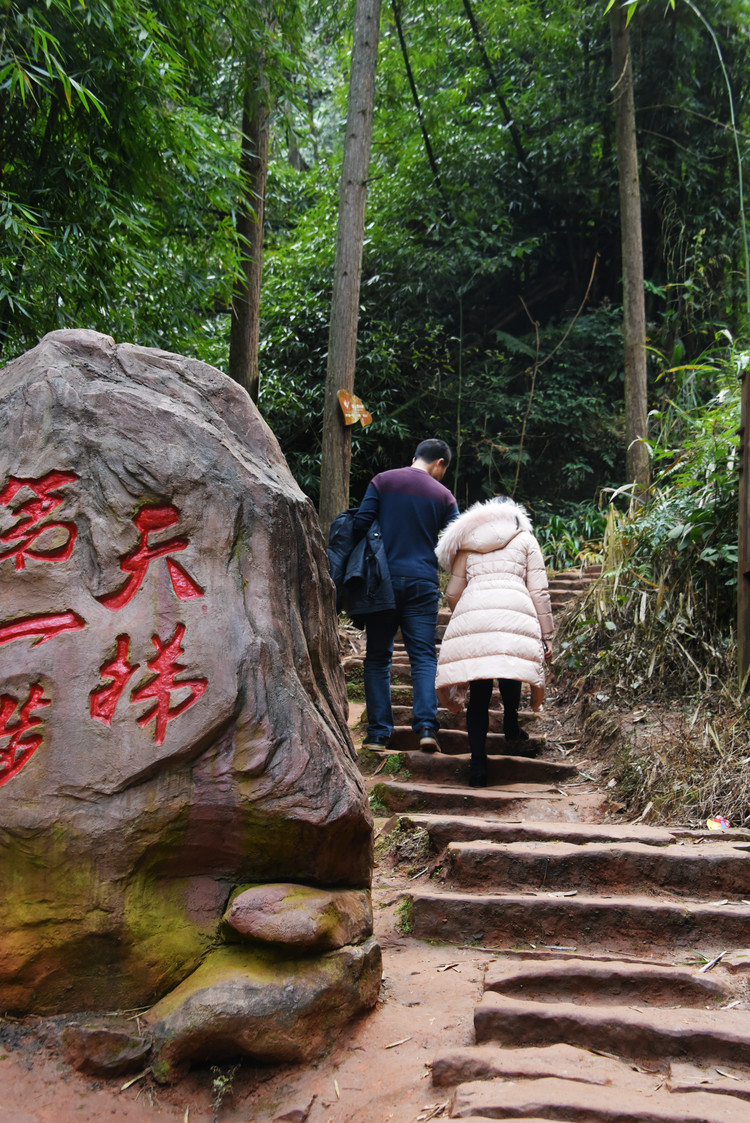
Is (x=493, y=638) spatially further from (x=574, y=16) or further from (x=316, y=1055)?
(x=574, y=16)

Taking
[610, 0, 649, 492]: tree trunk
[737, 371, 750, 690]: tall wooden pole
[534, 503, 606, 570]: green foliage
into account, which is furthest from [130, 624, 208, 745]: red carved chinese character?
[610, 0, 649, 492]: tree trunk

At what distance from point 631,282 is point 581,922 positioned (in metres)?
6.31

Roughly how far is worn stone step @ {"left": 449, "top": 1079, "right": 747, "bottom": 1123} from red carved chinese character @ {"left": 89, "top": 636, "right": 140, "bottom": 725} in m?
1.28

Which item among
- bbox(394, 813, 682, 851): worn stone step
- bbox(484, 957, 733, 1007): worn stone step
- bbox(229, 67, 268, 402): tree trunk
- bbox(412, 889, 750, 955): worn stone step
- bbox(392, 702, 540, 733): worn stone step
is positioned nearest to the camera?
bbox(484, 957, 733, 1007): worn stone step

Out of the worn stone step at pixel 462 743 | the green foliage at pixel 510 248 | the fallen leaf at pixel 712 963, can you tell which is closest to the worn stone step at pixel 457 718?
the worn stone step at pixel 462 743

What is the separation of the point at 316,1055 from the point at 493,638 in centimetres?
222

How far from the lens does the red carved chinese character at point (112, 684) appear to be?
2316 millimetres

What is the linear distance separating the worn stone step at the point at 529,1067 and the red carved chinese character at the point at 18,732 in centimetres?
131

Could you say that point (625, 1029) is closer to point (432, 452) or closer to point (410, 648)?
point (410, 648)

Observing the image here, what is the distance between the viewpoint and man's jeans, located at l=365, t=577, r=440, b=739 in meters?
4.59

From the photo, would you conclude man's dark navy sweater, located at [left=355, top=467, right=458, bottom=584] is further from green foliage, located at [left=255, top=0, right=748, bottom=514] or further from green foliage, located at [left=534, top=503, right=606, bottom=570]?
green foliage, located at [left=255, top=0, right=748, bottom=514]

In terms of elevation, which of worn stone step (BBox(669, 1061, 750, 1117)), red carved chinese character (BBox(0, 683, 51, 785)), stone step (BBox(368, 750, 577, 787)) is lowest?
worn stone step (BBox(669, 1061, 750, 1117))

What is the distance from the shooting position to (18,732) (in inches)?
90.5

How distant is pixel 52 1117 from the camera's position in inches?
81.7
